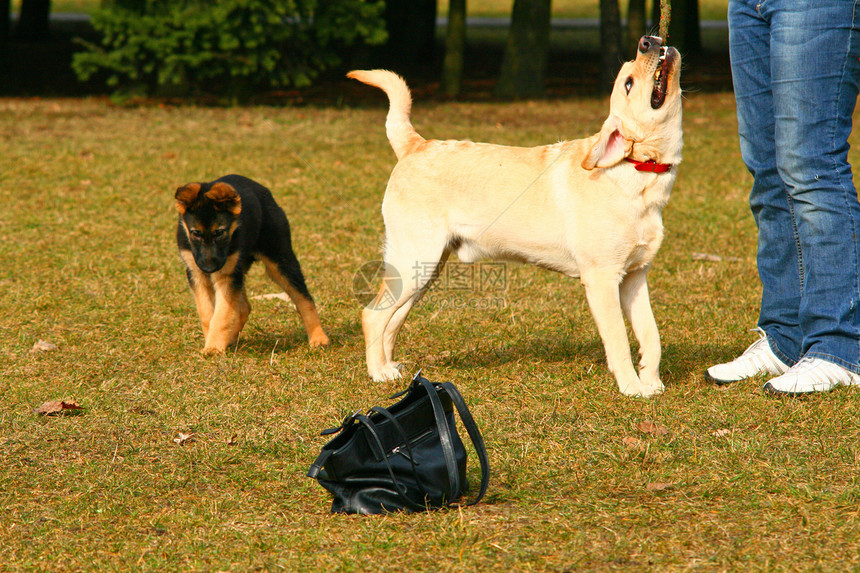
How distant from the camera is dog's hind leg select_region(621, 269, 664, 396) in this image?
4289 millimetres

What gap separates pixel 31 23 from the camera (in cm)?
2466

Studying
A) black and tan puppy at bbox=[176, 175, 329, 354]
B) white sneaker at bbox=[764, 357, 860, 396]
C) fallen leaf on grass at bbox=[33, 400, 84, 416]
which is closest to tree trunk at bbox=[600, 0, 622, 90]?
black and tan puppy at bbox=[176, 175, 329, 354]

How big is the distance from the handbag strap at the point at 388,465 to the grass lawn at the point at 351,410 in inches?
1.8

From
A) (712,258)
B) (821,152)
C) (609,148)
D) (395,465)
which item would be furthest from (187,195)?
(712,258)

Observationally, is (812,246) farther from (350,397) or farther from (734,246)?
(734,246)

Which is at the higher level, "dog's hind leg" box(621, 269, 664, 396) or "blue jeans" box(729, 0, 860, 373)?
"blue jeans" box(729, 0, 860, 373)

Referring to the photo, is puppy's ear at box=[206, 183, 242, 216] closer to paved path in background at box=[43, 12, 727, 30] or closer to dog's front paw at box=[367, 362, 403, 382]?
dog's front paw at box=[367, 362, 403, 382]

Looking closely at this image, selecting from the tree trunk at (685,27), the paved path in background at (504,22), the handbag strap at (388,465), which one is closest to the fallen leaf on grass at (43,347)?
the handbag strap at (388,465)

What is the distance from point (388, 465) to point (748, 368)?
2.24m

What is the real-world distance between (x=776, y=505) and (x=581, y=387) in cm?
143

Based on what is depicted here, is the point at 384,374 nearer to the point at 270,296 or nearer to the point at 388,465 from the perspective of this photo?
the point at 388,465

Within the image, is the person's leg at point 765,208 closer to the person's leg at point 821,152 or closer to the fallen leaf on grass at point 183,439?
the person's leg at point 821,152

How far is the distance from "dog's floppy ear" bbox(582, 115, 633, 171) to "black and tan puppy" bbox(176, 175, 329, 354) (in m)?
1.95

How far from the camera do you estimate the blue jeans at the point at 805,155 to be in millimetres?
3855
